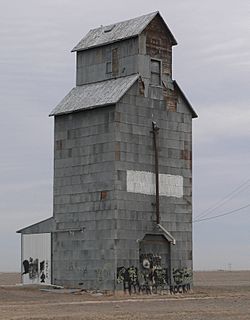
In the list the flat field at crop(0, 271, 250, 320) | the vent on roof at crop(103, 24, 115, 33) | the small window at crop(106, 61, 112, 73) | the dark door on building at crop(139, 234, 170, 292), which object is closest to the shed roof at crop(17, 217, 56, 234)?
the flat field at crop(0, 271, 250, 320)

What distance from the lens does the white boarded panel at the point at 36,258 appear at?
58.8 m

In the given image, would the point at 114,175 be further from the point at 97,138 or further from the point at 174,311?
the point at 174,311

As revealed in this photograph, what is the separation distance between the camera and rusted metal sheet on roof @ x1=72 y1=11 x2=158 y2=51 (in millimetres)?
56844

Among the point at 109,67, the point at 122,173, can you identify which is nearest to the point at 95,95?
the point at 109,67

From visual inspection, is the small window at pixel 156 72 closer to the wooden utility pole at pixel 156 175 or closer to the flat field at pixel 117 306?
the wooden utility pole at pixel 156 175

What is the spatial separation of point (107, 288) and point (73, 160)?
8889mm

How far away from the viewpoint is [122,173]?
54.5 meters

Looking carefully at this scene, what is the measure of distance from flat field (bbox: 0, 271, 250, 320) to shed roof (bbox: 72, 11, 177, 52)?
54.0 ft

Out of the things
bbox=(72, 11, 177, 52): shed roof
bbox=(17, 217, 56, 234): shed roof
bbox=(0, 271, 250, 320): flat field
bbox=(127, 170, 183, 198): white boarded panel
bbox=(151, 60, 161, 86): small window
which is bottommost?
bbox=(0, 271, 250, 320): flat field

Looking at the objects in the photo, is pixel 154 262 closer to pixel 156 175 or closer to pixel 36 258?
pixel 156 175

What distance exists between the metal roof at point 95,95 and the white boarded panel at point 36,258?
28.2 feet

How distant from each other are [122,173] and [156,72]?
769 centimetres

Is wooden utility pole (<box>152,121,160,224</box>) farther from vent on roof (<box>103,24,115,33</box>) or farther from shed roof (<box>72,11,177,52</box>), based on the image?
vent on roof (<box>103,24,115,33</box>)

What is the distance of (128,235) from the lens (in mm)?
54438
